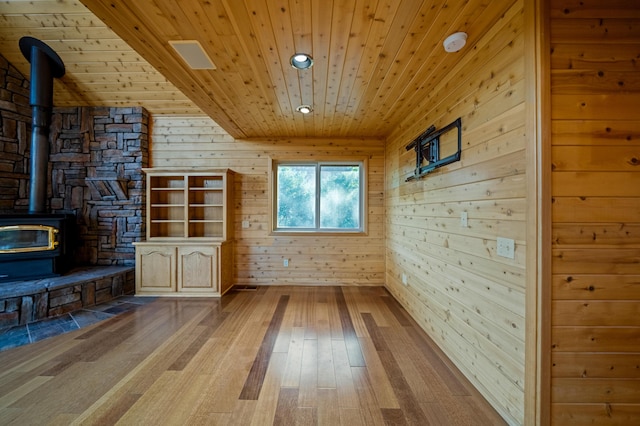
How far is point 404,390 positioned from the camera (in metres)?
1.81

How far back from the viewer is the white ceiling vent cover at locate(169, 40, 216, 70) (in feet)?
6.12

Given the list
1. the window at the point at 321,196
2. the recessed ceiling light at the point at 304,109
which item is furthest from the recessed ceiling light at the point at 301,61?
the window at the point at 321,196

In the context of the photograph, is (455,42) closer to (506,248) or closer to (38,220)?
(506,248)

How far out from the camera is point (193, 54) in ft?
6.56

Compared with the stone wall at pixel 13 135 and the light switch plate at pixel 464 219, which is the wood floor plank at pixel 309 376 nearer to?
the light switch plate at pixel 464 219

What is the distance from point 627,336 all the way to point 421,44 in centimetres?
217

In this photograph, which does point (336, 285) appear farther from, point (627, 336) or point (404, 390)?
point (627, 336)

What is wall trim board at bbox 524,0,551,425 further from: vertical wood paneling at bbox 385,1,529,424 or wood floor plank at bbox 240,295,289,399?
wood floor plank at bbox 240,295,289,399

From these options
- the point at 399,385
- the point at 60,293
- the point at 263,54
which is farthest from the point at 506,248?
the point at 60,293

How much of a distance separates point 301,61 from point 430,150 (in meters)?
1.49

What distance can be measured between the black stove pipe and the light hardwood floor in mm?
2438

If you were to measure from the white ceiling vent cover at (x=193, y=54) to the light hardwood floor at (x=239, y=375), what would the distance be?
2546mm

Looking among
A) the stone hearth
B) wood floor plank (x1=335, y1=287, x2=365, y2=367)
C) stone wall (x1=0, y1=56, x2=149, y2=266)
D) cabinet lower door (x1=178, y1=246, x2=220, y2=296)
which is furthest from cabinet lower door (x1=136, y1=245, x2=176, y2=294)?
wood floor plank (x1=335, y1=287, x2=365, y2=367)

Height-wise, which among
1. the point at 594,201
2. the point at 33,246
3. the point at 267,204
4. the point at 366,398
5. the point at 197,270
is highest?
the point at 267,204
